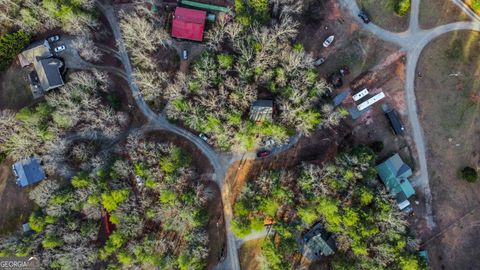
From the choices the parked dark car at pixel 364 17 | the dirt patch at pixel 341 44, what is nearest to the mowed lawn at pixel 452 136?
the dirt patch at pixel 341 44

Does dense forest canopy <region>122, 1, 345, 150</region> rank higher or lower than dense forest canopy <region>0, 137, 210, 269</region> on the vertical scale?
higher

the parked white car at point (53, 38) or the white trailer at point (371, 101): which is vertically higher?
the parked white car at point (53, 38)

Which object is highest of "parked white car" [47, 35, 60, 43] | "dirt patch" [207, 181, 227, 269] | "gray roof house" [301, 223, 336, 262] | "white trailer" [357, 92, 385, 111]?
"parked white car" [47, 35, 60, 43]

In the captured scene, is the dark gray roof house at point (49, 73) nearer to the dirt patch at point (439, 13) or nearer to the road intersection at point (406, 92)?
the road intersection at point (406, 92)

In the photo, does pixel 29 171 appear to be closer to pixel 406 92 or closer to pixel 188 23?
pixel 188 23

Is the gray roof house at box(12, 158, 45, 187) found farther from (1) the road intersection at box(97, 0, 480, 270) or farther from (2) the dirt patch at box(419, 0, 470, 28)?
(2) the dirt patch at box(419, 0, 470, 28)

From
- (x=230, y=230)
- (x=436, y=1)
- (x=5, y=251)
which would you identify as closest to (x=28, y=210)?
(x=5, y=251)

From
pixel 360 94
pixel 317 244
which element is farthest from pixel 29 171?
pixel 360 94

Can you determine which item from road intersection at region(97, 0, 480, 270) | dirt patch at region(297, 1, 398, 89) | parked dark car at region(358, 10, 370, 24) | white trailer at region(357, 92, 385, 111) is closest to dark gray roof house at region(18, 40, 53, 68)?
road intersection at region(97, 0, 480, 270)
